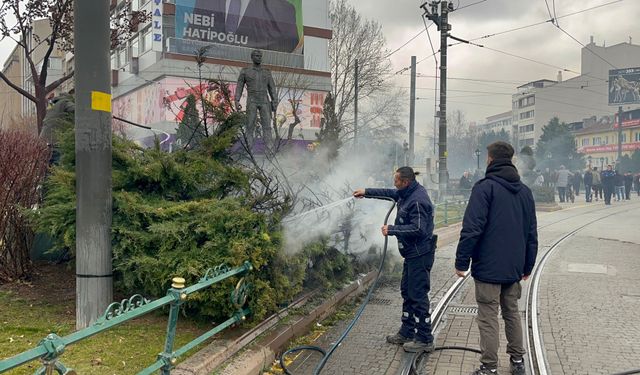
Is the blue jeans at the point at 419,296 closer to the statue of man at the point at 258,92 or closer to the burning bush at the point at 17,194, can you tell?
the burning bush at the point at 17,194

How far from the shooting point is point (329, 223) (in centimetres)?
637

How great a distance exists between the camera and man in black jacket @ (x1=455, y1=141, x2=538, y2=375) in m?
4.18

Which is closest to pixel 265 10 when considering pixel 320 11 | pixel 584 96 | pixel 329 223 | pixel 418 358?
pixel 320 11

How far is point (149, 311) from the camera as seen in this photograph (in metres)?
3.07

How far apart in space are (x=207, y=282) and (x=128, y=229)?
143cm

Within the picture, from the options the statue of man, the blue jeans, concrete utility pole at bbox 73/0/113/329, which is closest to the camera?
concrete utility pole at bbox 73/0/113/329

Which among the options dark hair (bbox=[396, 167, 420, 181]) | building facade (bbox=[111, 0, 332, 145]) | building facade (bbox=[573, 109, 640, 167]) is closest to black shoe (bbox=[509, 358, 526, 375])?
dark hair (bbox=[396, 167, 420, 181])

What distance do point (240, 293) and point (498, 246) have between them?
2.19 meters

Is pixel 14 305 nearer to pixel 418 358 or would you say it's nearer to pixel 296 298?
pixel 296 298

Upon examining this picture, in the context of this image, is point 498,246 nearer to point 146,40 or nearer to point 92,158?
point 92,158

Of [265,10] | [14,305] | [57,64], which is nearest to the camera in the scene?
[14,305]

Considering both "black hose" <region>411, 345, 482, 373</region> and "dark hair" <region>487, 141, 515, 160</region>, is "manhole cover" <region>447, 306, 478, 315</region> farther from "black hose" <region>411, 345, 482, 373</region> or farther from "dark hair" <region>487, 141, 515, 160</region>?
"dark hair" <region>487, 141, 515, 160</region>

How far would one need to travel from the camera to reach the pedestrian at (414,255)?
4.93m

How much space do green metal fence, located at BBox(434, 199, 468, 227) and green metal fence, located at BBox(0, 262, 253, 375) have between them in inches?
444
